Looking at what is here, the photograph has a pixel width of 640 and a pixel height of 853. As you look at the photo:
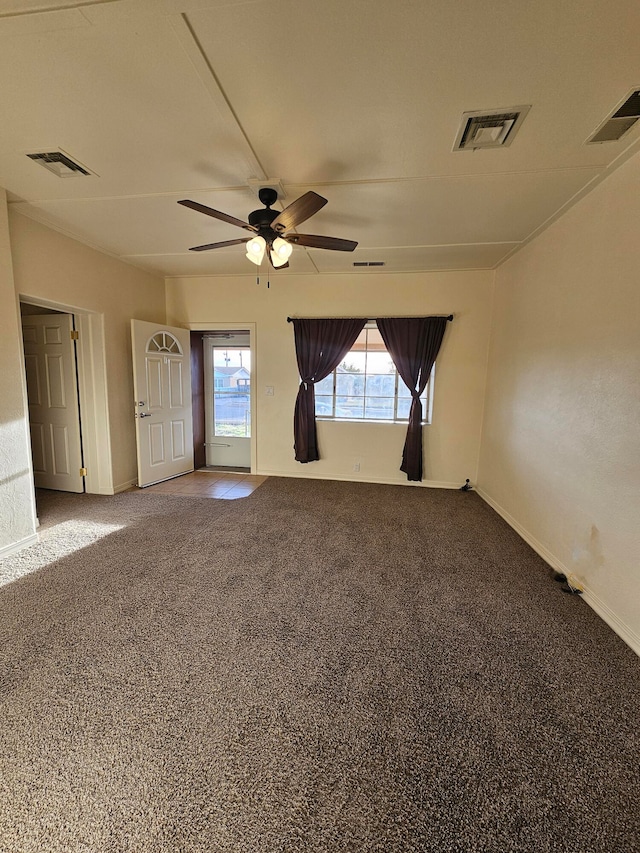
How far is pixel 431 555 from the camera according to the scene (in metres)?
2.72

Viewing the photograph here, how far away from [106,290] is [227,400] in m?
2.26

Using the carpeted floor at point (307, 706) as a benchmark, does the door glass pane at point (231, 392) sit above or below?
above

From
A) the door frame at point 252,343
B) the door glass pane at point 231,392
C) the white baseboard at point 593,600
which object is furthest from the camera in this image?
the door glass pane at point 231,392

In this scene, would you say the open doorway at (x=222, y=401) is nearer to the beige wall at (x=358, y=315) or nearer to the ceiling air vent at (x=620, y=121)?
the beige wall at (x=358, y=315)

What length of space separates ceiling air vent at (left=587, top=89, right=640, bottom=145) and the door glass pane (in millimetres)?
4483

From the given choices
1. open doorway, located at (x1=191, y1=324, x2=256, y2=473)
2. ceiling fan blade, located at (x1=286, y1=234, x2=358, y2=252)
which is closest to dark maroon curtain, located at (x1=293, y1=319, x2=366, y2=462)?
open doorway, located at (x1=191, y1=324, x2=256, y2=473)

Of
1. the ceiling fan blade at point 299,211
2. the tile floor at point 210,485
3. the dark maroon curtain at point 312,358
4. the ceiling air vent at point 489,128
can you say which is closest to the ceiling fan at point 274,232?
the ceiling fan blade at point 299,211

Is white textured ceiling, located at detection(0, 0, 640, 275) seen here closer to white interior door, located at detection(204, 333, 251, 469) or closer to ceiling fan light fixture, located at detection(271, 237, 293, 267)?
ceiling fan light fixture, located at detection(271, 237, 293, 267)

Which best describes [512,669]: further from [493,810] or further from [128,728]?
[128,728]

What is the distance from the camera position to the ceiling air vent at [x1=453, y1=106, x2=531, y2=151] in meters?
1.71

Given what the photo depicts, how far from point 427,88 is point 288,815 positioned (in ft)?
9.53

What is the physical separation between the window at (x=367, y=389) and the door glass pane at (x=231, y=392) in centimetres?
149

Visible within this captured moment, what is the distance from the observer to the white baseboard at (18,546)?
2.59 metres

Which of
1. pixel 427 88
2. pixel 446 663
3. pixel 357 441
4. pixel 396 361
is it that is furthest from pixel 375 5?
pixel 357 441
